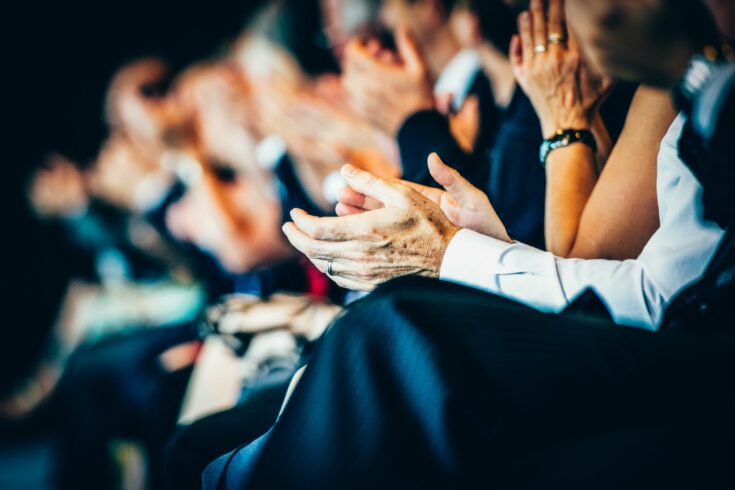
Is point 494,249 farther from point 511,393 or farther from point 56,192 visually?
point 56,192

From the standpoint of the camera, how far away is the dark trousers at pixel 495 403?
32 cm

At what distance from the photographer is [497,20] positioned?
2.18 feet


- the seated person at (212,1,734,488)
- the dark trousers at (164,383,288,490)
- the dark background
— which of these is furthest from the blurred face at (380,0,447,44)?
the dark background

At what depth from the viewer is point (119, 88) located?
1915 mm

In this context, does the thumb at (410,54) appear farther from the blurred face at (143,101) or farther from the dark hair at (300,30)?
the blurred face at (143,101)

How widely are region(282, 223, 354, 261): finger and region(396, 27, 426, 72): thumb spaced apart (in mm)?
401

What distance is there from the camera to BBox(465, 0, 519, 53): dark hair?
1.95 feet

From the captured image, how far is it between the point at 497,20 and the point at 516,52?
142 millimetres

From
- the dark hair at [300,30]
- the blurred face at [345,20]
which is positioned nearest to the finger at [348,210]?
the blurred face at [345,20]

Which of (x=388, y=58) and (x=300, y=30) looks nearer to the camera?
(x=388, y=58)

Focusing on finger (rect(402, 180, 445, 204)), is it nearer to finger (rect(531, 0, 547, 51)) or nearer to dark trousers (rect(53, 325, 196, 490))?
finger (rect(531, 0, 547, 51))

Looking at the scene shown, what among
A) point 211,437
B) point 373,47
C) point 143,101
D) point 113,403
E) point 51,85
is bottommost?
point 113,403

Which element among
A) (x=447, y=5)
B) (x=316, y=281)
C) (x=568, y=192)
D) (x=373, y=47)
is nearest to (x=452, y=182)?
(x=568, y=192)

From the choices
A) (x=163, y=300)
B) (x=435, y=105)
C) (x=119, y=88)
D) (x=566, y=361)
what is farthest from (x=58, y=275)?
(x=566, y=361)
